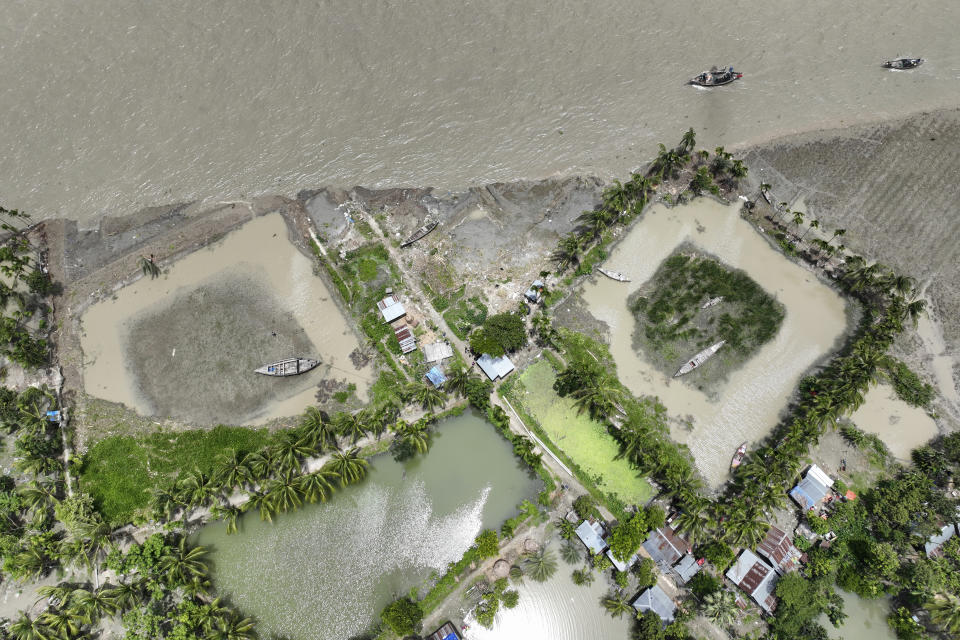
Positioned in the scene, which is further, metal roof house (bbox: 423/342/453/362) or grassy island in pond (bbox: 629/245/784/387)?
grassy island in pond (bbox: 629/245/784/387)

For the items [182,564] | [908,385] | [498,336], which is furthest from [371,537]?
[908,385]

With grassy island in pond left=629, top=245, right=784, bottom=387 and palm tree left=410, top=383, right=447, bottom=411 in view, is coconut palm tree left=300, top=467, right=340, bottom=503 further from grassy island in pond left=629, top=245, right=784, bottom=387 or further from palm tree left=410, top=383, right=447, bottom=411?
grassy island in pond left=629, top=245, right=784, bottom=387

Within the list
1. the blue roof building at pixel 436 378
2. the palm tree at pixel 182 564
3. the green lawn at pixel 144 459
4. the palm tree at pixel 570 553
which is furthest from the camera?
the blue roof building at pixel 436 378

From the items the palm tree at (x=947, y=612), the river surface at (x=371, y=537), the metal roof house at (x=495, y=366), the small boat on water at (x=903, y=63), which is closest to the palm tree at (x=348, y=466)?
the river surface at (x=371, y=537)

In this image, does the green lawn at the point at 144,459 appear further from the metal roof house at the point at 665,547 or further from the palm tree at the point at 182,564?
the metal roof house at the point at 665,547

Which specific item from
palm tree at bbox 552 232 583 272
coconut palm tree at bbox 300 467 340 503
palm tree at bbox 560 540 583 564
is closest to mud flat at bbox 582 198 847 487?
palm tree at bbox 552 232 583 272
